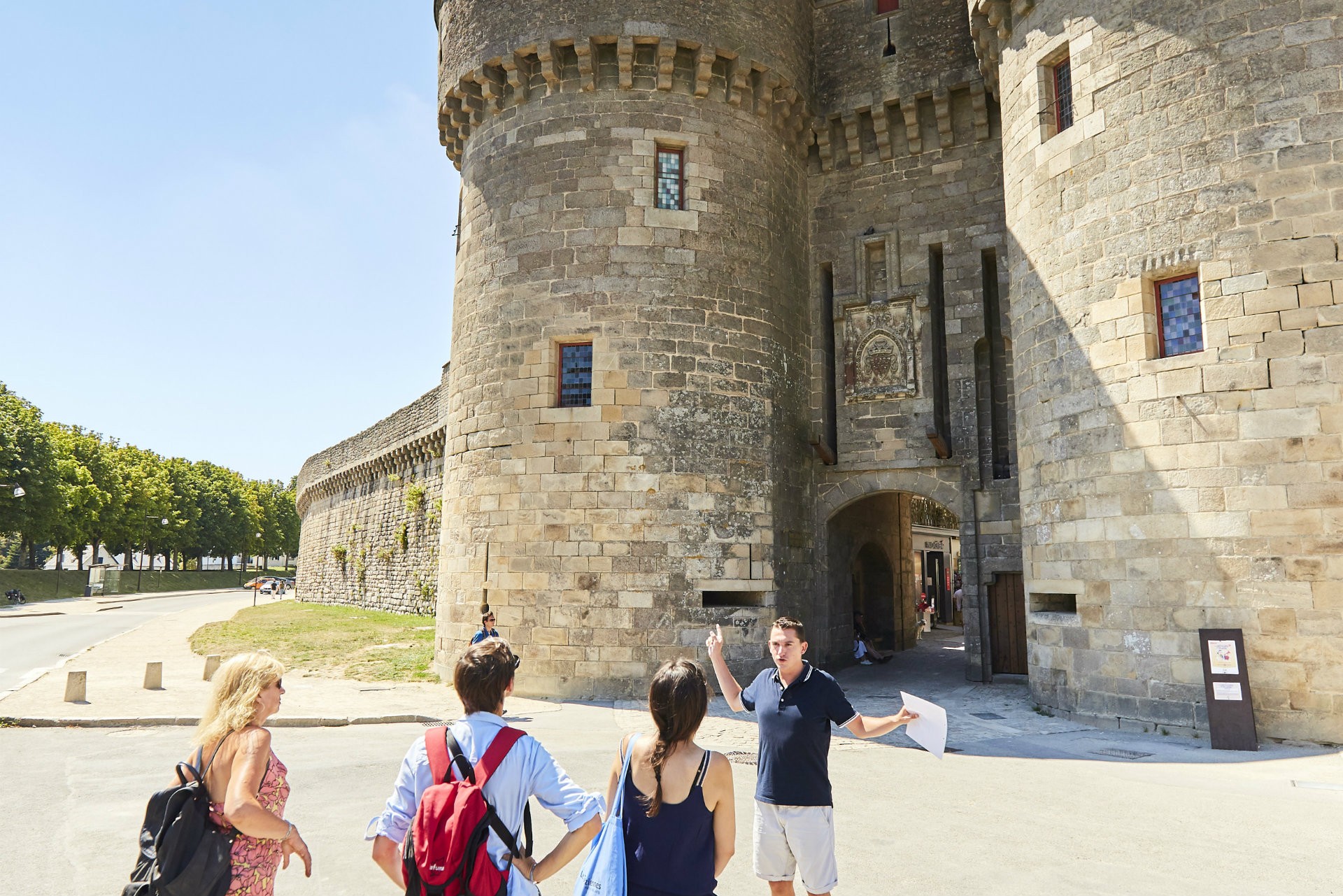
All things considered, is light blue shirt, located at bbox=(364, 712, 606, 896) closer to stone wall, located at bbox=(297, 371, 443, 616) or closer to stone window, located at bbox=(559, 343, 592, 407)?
stone window, located at bbox=(559, 343, 592, 407)

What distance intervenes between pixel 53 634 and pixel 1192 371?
85.4 ft

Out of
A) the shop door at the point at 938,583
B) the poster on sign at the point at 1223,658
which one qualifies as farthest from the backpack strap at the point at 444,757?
the shop door at the point at 938,583

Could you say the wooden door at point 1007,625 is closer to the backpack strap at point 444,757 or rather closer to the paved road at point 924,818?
the paved road at point 924,818

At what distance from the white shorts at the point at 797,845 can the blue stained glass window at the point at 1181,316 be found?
8.05 metres

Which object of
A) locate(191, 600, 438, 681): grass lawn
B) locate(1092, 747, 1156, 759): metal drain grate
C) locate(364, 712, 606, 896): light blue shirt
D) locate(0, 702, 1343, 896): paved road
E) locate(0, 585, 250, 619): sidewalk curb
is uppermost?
locate(364, 712, 606, 896): light blue shirt

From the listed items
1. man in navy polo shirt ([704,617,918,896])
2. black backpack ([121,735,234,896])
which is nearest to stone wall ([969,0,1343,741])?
man in navy polo shirt ([704,617,918,896])

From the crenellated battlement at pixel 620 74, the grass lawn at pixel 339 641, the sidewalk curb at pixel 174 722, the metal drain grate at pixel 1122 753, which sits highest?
the crenellated battlement at pixel 620 74

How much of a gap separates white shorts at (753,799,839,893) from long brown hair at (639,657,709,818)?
43.9 inches

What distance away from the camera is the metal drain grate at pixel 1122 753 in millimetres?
8188

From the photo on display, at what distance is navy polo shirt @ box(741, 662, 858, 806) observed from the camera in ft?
12.0

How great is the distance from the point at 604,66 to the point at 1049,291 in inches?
292

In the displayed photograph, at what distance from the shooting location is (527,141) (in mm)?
13453

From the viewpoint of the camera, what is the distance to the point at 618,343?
41.5 feet

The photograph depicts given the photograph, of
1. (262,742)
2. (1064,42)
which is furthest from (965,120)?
→ (262,742)
